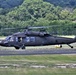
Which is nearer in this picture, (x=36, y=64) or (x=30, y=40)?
(x=36, y=64)

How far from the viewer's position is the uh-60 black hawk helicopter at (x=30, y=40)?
186ft

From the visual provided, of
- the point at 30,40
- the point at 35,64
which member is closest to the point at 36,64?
the point at 35,64

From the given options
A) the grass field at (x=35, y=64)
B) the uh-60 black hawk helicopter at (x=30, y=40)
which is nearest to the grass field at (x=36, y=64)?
the grass field at (x=35, y=64)

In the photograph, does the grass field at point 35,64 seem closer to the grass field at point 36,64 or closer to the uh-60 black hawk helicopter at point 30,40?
the grass field at point 36,64

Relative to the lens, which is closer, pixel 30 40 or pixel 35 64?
pixel 35 64

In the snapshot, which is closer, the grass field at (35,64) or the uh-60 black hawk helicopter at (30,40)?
the grass field at (35,64)

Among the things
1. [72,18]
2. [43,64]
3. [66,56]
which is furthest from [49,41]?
[72,18]

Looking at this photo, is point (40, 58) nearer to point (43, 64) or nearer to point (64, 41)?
point (43, 64)

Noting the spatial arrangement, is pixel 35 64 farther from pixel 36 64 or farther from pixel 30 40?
pixel 30 40

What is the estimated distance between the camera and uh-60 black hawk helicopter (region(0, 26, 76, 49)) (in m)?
56.6

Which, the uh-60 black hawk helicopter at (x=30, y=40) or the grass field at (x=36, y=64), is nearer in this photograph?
the grass field at (x=36, y=64)

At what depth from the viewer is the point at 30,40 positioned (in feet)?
188

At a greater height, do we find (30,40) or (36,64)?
(36,64)

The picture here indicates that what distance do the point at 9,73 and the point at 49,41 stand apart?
69.9 feet
